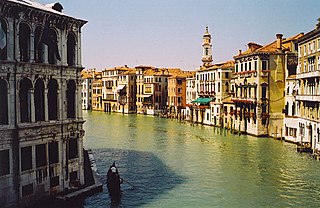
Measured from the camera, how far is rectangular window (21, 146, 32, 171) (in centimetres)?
1170

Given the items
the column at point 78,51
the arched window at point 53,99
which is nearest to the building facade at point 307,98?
the column at point 78,51

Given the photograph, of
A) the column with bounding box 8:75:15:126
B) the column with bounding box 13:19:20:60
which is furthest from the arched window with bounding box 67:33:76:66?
the column with bounding box 8:75:15:126

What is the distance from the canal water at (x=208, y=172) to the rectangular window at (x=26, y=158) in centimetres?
240

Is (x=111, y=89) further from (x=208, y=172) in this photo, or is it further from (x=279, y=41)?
(x=208, y=172)

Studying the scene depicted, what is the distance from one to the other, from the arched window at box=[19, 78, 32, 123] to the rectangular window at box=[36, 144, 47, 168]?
0.98 meters

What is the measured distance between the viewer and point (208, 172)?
60.3ft

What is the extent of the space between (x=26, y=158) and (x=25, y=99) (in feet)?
6.00

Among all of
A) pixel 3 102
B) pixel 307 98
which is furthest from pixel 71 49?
pixel 307 98

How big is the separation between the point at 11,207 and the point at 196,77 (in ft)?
122

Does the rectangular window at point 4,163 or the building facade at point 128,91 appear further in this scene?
the building facade at point 128,91

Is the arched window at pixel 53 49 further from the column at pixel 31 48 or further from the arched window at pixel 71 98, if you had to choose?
the arched window at pixel 71 98

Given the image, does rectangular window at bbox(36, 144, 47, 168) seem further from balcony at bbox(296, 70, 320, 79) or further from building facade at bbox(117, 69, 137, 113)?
building facade at bbox(117, 69, 137, 113)

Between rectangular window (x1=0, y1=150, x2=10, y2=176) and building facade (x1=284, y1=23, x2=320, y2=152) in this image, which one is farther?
building facade (x1=284, y1=23, x2=320, y2=152)

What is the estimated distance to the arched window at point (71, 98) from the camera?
44.5 ft
